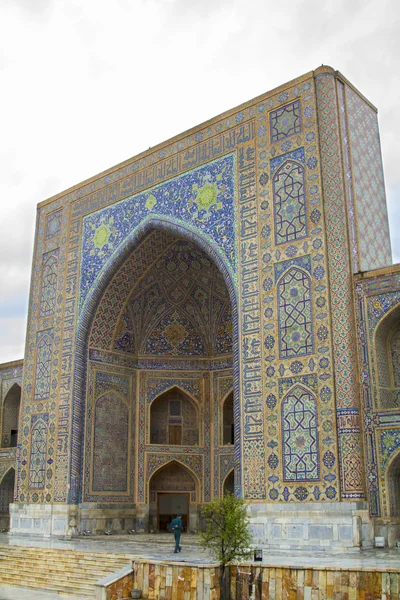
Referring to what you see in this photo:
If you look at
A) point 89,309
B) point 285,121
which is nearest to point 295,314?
point 285,121

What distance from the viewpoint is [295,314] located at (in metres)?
9.11

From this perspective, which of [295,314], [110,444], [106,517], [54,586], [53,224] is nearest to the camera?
[54,586]

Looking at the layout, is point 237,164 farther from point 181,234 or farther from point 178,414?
point 178,414

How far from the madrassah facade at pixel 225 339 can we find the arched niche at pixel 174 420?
0.04 meters

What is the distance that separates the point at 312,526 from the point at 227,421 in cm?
508

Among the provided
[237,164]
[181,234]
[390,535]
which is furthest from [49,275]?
[390,535]

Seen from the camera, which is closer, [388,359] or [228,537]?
[228,537]

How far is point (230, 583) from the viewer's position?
6.69m

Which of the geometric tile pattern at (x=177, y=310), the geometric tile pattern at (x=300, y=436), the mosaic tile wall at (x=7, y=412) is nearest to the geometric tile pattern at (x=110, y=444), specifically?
the geometric tile pattern at (x=177, y=310)

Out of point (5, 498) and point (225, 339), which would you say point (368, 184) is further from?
point (5, 498)

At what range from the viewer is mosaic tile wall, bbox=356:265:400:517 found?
26.7 ft

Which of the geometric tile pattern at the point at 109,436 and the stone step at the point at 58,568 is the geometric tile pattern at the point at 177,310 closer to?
the geometric tile pattern at the point at 109,436

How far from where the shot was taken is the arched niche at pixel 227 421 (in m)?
13.1

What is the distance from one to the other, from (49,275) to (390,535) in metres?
8.10
